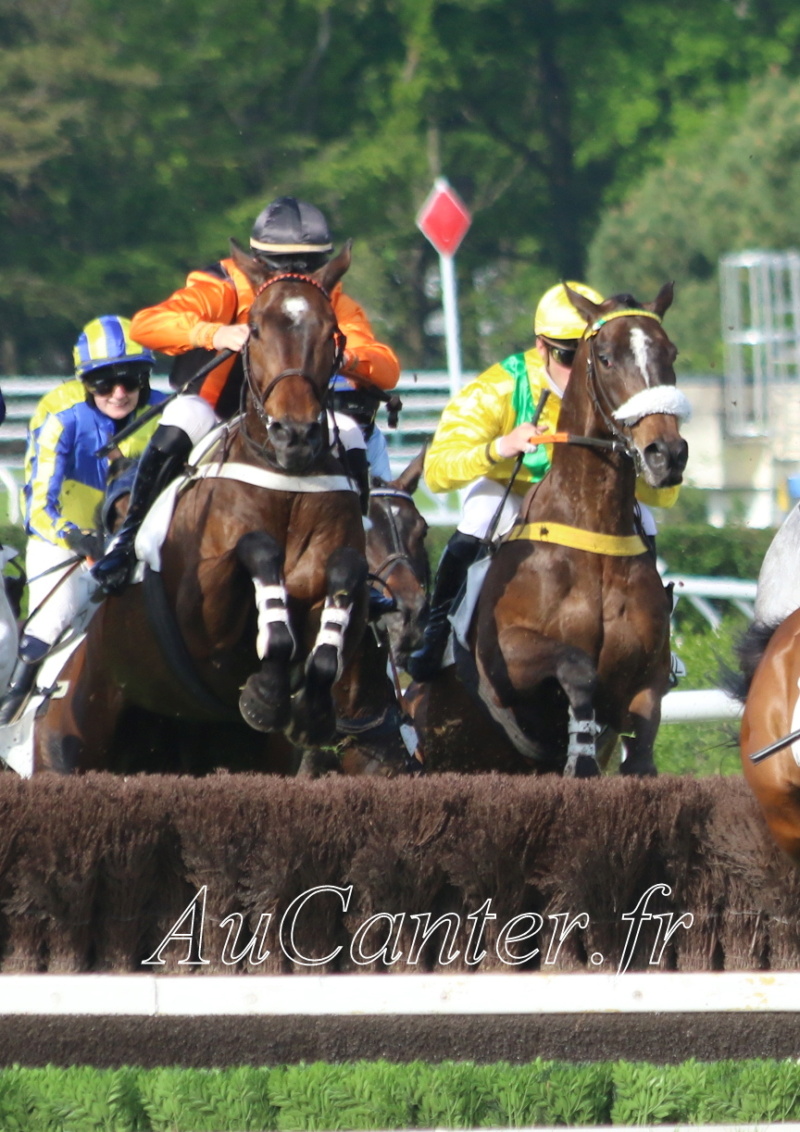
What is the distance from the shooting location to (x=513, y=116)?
Result: 38125mm

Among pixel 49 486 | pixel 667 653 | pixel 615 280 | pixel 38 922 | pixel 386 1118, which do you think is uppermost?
pixel 615 280

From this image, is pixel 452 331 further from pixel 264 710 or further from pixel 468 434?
pixel 264 710

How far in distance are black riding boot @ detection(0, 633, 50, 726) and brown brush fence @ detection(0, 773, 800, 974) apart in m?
1.71

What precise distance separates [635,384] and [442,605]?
4.81 ft

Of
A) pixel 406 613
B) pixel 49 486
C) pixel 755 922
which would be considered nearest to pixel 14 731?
pixel 49 486

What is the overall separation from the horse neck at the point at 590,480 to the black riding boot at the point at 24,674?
188cm

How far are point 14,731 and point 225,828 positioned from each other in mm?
2089

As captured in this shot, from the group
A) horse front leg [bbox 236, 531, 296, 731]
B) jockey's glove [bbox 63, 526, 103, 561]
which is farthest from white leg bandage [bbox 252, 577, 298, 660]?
jockey's glove [bbox 63, 526, 103, 561]

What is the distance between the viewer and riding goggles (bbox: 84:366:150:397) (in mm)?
7492

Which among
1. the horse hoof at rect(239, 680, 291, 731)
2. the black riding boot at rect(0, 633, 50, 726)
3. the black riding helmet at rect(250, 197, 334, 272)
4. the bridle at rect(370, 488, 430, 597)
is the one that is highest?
the black riding helmet at rect(250, 197, 334, 272)

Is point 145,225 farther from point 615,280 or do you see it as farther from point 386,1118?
point 386,1118

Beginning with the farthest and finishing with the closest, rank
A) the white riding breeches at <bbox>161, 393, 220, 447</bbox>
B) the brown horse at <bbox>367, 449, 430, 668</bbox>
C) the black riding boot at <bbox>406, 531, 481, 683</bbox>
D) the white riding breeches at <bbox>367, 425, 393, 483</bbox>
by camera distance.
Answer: the white riding breeches at <bbox>367, 425, 393, 483</bbox>
the brown horse at <bbox>367, 449, 430, 668</bbox>
the black riding boot at <bbox>406, 531, 481, 683</bbox>
the white riding breeches at <bbox>161, 393, 220, 447</bbox>

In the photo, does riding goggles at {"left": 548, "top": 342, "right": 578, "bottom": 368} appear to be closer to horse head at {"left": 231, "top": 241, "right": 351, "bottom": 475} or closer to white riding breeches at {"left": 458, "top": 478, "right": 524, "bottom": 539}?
white riding breeches at {"left": 458, "top": 478, "right": 524, "bottom": 539}

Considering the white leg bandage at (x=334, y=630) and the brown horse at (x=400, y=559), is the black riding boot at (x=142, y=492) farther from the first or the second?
the brown horse at (x=400, y=559)
